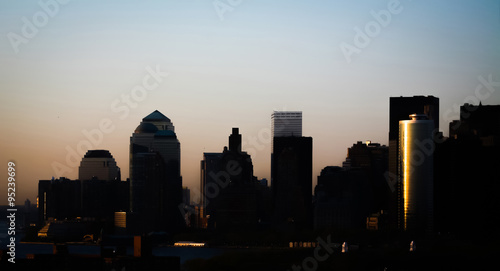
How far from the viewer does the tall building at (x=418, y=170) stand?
506 ft

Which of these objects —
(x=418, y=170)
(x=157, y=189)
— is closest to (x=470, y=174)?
(x=418, y=170)

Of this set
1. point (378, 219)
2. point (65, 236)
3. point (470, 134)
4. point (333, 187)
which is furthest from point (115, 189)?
point (470, 134)

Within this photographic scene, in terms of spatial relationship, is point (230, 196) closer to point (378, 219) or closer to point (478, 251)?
point (378, 219)

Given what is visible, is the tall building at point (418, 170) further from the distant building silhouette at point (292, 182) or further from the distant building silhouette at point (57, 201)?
the distant building silhouette at point (57, 201)

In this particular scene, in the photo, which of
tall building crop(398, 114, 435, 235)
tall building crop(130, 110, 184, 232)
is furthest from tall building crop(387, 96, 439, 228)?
tall building crop(130, 110, 184, 232)

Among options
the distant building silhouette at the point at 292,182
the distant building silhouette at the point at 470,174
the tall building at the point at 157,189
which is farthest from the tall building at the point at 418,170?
the tall building at the point at 157,189

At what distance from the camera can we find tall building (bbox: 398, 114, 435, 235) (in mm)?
154125

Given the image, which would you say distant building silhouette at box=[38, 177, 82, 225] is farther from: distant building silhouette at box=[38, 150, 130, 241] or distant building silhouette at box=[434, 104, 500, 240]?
distant building silhouette at box=[434, 104, 500, 240]

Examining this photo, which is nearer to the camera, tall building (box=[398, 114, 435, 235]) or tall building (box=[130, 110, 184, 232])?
tall building (box=[398, 114, 435, 235])

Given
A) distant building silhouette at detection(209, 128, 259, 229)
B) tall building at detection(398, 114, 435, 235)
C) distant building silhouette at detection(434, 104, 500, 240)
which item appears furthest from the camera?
distant building silhouette at detection(209, 128, 259, 229)

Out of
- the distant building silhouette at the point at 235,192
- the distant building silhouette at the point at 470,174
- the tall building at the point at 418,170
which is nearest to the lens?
the distant building silhouette at the point at 470,174

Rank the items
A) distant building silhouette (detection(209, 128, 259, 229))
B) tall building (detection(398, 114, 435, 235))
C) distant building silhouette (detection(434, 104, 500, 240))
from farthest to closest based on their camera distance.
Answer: distant building silhouette (detection(209, 128, 259, 229)) → tall building (detection(398, 114, 435, 235)) → distant building silhouette (detection(434, 104, 500, 240))

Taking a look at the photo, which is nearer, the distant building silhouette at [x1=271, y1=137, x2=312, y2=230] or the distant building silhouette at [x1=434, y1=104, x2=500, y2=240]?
the distant building silhouette at [x1=434, y1=104, x2=500, y2=240]

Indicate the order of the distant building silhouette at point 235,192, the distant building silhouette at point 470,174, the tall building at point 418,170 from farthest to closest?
the distant building silhouette at point 235,192 < the tall building at point 418,170 < the distant building silhouette at point 470,174
